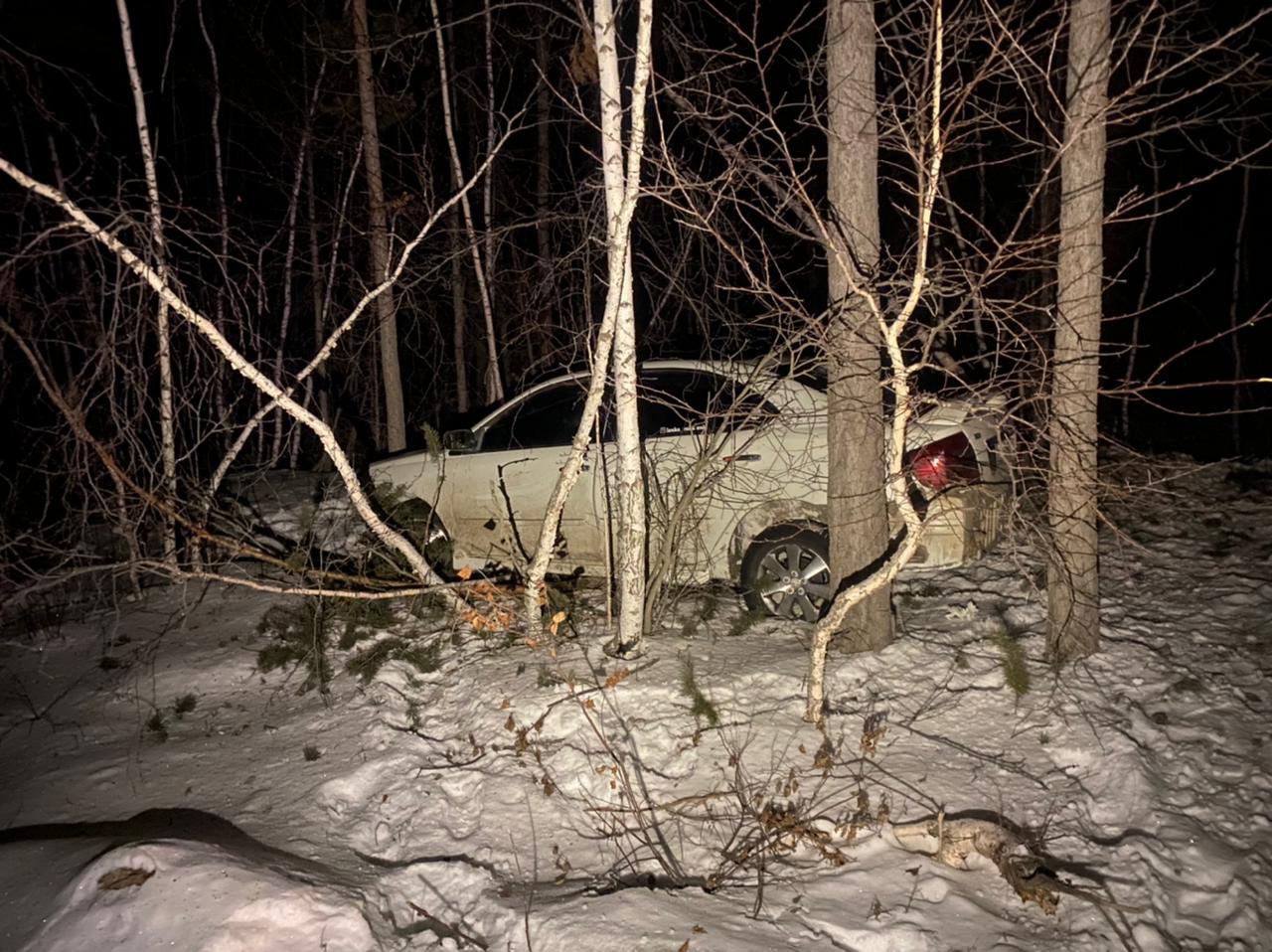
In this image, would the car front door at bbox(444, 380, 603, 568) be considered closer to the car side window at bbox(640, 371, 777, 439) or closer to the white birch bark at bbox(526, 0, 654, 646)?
the car side window at bbox(640, 371, 777, 439)

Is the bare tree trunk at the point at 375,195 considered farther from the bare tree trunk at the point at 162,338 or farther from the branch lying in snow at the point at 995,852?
the branch lying in snow at the point at 995,852

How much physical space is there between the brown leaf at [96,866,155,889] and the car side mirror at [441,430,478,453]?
4.11 metres

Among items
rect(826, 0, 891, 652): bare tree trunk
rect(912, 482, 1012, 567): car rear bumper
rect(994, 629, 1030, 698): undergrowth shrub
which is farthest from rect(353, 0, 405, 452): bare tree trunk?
rect(994, 629, 1030, 698): undergrowth shrub

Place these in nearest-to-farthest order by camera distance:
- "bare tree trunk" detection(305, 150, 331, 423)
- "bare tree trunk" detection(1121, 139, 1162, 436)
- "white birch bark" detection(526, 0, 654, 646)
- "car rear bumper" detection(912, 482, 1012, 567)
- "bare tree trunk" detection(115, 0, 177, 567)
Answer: "bare tree trunk" detection(1121, 139, 1162, 436), "white birch bark" detection(526, 0, 654, 646), "car rear bumper" detection(912, 482, 1012, 567), "bare tree trunk" detection(115, 0, 177, 567), "bare tree trunk" detection(305, 150, 331, 423)

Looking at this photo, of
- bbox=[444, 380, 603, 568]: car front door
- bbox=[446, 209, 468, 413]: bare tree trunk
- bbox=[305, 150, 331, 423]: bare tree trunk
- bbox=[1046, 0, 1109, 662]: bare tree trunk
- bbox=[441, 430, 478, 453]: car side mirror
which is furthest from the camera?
bbox=[305, 150, 331, 423]: bare tree trunk

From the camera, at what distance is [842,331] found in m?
5.18

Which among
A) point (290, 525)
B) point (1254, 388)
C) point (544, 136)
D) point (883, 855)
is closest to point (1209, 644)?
point (883, 855)

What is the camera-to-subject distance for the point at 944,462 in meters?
5.90

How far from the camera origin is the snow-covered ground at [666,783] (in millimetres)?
3801

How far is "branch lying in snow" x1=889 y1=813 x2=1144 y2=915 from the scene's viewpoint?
3758mm

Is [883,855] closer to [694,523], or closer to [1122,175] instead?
[694,523]

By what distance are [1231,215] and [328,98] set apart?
18803mm

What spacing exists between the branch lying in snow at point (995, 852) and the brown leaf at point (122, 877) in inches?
129

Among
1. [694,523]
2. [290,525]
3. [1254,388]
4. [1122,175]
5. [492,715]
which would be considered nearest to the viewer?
[492,715]
